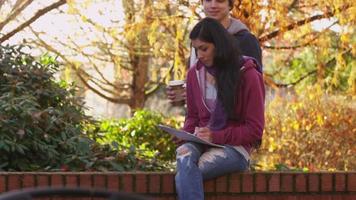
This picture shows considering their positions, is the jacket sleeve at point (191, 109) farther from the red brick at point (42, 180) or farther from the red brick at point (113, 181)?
the red brick at point (42, 180)

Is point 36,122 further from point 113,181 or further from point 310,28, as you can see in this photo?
point 310,28

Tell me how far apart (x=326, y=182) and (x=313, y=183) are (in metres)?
0.08

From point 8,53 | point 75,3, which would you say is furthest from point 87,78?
point 8,53

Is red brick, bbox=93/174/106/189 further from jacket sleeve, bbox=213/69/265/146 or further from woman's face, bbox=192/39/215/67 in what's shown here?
woman's face, bbox=192/39/215/67

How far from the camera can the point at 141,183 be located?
19.2ft

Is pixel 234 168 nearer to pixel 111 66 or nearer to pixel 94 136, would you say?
pixel 94 136

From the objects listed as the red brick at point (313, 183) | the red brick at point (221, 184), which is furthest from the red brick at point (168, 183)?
the red brick at point (313, 183)

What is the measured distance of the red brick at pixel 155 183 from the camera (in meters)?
5.84

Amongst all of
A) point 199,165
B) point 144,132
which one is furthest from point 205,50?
point 144,132

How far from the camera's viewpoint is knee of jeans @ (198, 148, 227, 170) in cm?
559

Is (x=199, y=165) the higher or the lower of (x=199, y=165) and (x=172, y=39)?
the lower

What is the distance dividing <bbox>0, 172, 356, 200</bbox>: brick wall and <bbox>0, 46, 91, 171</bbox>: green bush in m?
0.76

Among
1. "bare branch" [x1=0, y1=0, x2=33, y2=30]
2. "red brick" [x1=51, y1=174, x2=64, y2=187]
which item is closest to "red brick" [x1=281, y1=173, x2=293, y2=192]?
"red brick" [x1=51, y1=174, x2=64, y2=187]

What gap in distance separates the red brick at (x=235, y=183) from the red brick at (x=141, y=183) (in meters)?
0.50
